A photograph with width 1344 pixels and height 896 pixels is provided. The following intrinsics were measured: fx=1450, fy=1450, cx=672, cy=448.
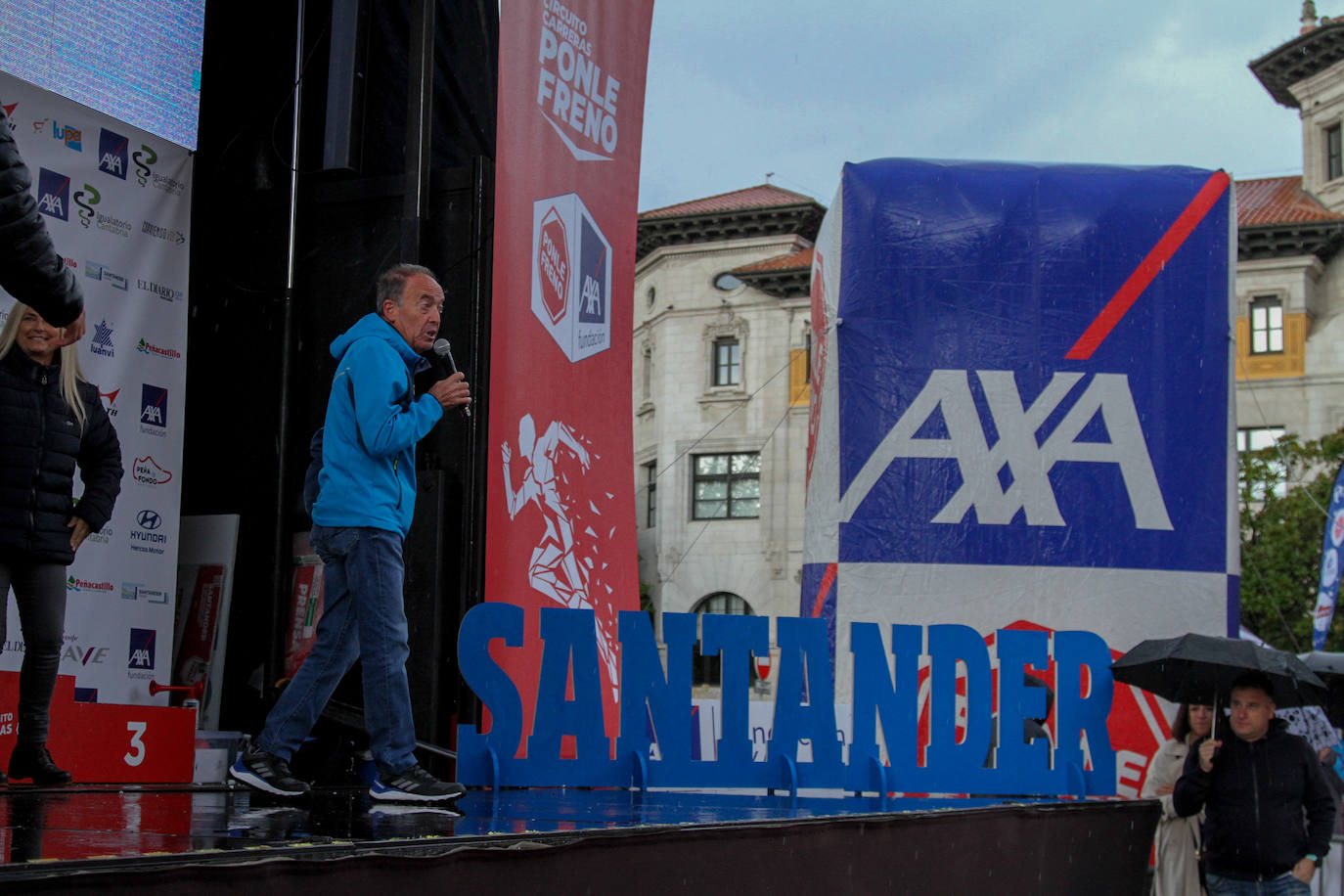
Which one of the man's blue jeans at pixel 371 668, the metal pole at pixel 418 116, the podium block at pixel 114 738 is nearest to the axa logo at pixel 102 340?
the metal pole at pixel 418 116

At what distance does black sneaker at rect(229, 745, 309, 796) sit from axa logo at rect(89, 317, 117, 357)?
339 centimetres

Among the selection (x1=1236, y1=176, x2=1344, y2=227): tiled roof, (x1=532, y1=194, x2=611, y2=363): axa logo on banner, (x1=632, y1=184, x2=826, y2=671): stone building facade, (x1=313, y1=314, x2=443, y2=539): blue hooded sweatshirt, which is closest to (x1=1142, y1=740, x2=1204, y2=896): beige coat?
(x1=532, y1=194, x2=611, y2=363): axa logo on banner

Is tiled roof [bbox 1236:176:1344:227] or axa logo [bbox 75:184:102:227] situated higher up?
tiled roof [bbox 1236:176:1344:227]

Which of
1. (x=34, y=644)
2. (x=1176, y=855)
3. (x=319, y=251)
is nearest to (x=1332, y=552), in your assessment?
(x=1176, y=855)

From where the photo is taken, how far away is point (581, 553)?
8438mm

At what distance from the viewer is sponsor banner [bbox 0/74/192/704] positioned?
23.8 ft

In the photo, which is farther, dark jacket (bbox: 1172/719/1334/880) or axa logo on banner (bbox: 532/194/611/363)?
axa logo on banner (bbox: 532/194/611/363)

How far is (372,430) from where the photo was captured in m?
4.84

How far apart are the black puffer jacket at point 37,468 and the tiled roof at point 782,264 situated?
39390 mm

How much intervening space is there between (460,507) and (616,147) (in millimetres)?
3087

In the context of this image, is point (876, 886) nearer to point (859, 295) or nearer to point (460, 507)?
point (460, 507)

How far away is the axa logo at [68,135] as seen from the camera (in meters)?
7.29

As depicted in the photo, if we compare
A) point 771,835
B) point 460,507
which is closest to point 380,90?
point 460,507

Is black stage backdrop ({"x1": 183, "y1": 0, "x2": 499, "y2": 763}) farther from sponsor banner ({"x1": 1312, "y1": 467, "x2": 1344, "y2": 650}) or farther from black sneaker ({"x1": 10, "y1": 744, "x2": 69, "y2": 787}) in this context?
sponsor banner ({"x1": 1312, "y1": 467, "x2": 1344, "y2": 650})
